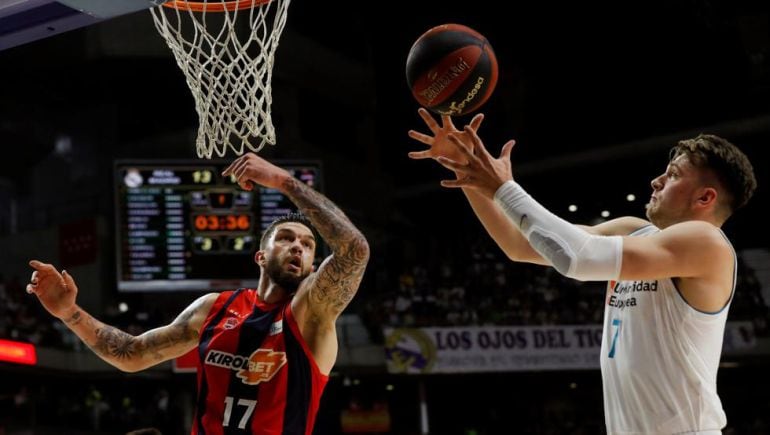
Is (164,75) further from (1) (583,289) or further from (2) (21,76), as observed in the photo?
(1) (583,289)

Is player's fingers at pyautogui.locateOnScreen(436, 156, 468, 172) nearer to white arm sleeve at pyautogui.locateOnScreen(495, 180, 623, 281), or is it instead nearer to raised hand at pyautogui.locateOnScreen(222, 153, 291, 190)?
white arm sleeve at pyautogui.locateOnScreen(495, 180, 623, 281)

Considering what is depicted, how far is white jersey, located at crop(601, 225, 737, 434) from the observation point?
111 inches

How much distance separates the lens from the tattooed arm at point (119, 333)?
13.2 feet

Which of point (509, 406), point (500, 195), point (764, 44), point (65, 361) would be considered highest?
point (764, 44)

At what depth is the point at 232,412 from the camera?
11.8 feet

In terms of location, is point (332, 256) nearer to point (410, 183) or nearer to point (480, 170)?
point (480, 170)

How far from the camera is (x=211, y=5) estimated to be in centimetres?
513

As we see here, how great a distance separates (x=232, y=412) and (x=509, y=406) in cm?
1594

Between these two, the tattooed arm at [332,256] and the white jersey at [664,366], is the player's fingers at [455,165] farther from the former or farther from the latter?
the tattooed arm at [332,256]

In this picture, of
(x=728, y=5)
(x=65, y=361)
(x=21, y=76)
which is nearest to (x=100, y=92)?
(x=21, y=76)

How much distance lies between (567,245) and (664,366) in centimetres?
49

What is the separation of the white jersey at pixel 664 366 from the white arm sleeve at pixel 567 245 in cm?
30

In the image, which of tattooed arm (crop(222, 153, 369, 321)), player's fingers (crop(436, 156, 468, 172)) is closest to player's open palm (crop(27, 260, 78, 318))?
tattooed arm (crop(222, 153, 369, 321))

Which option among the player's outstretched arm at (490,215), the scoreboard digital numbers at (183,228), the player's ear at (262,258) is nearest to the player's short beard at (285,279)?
the player's ear at (262,258)
